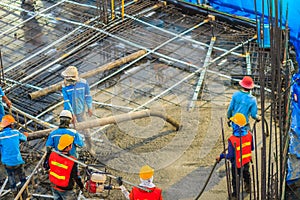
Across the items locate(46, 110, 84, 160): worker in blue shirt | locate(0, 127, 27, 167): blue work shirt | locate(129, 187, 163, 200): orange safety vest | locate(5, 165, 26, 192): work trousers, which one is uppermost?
locate(46, 110, 84, 160): worker in blue shirt

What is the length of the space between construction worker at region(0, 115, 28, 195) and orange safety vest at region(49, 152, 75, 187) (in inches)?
46.4

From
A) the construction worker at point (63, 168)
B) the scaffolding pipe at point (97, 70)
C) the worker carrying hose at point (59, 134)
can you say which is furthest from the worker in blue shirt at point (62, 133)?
the scaffolding pipe at point (97, 70)

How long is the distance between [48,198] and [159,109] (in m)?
3.50

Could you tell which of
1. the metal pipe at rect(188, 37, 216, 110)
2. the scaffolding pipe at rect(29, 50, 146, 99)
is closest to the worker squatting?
the scaffolding pipe at rect(29, 50, 146, 99)

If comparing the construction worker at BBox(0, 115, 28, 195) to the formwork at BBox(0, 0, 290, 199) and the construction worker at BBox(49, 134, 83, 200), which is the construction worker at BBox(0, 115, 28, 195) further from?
the construction worker at BBox(49, 134, 83, 200)

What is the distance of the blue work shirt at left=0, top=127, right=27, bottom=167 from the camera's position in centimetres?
1178

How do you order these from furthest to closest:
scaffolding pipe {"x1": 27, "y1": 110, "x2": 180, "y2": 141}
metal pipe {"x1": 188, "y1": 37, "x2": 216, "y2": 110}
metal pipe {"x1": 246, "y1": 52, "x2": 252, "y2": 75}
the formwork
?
metal pipe {"x1": 246, "y1": 52, "x2": 252, "y2": 75} → metal pipe {"x1": 188, "y1": 37, "x2": 216, "y2": 110} → the formwork → scaffolding pipe {"x1": 27, "y1": 110, "x2": 180, "y2": 141}

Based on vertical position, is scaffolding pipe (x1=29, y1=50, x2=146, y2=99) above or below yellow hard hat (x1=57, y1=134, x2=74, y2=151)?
below

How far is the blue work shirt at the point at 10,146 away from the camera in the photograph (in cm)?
1178

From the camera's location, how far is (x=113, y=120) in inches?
539

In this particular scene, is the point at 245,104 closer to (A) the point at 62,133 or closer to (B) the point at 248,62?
(A) the point at 62,133

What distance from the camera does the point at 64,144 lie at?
1090 cm

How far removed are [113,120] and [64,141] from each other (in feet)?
9.40

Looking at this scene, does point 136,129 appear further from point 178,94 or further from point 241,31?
point 241,31
